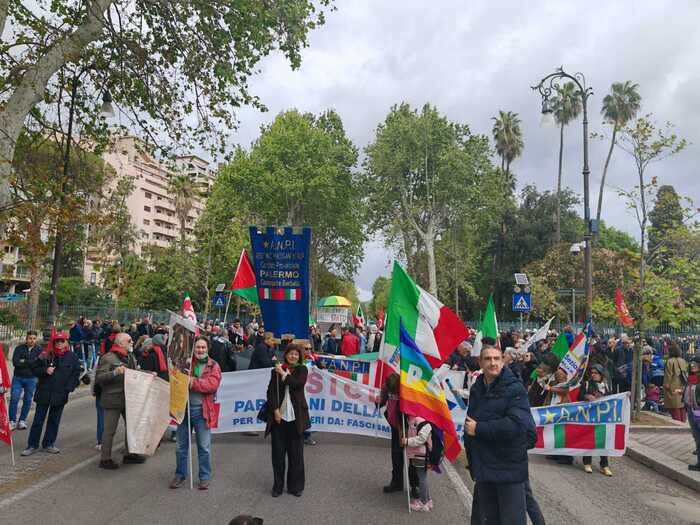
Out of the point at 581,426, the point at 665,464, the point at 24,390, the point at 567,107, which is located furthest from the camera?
the point at 567,107

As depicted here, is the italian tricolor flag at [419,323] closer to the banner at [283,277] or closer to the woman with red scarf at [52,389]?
the banner at [283,277]

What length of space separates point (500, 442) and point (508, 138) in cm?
5859

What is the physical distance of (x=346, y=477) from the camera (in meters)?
6.86

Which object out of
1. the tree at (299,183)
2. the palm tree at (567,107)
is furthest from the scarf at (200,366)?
the palm tree at (567,107)

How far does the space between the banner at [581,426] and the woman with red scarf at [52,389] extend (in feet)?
21.2

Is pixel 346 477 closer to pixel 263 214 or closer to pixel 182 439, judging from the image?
pixel 182 439

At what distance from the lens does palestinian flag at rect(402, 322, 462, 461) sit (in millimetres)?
5668

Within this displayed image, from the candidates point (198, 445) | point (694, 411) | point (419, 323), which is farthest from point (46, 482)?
point (694, 411)

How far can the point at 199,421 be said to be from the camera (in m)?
6.46

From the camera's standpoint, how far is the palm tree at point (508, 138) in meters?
58.7

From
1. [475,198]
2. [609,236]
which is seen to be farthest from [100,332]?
[609,236]

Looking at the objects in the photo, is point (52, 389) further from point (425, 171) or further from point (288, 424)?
point (425, 171)

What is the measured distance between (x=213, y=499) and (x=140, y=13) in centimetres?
1042

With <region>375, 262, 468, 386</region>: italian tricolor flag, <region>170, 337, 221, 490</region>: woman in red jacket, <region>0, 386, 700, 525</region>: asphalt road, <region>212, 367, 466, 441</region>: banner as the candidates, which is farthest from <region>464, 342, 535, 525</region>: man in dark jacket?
<region>212, 367, 466, 441</region>: banner
